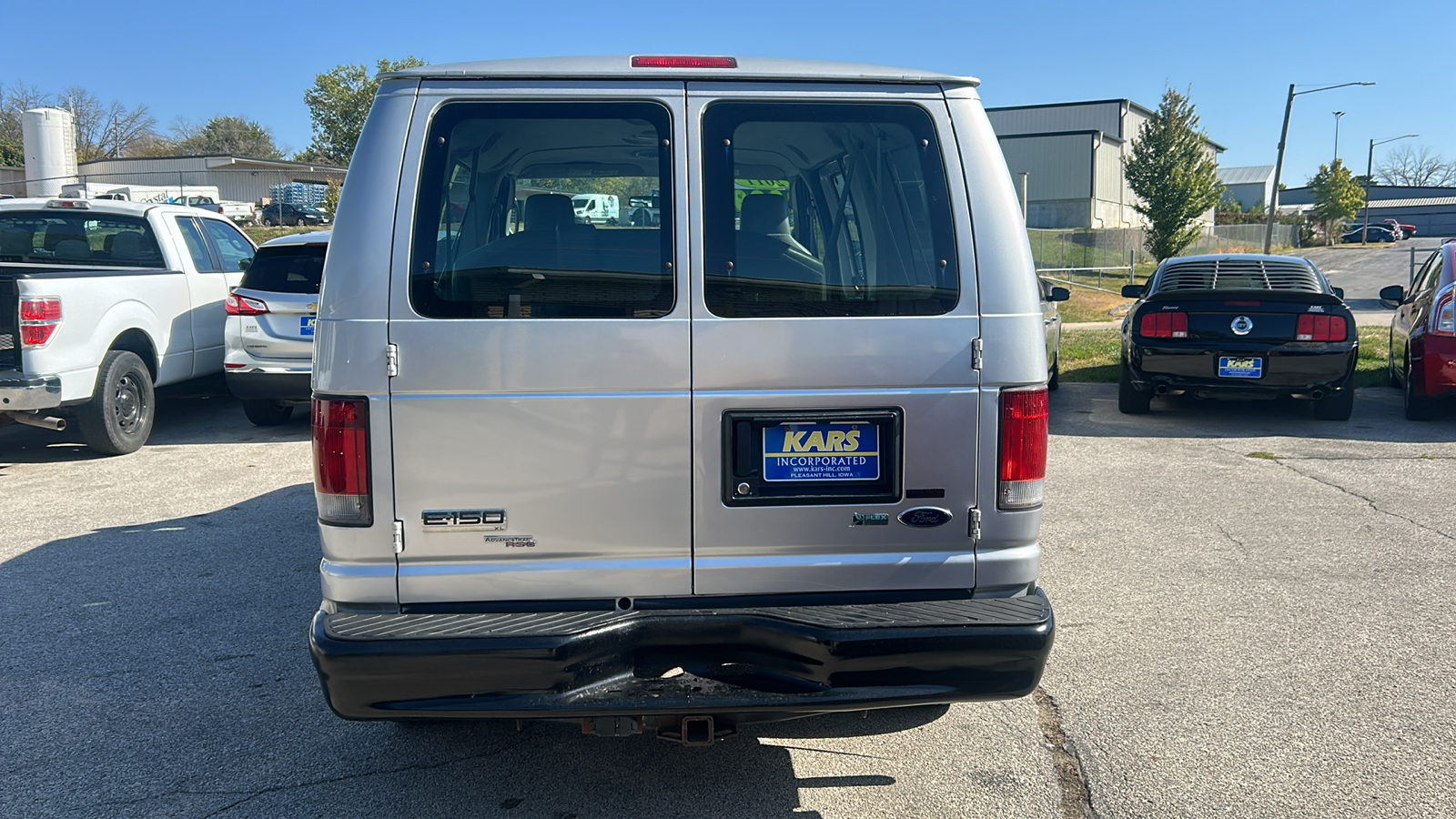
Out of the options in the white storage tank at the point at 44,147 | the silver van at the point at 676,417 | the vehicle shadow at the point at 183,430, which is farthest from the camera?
the white storage tank at the point at 44,147

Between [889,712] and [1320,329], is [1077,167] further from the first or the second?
[889,712]

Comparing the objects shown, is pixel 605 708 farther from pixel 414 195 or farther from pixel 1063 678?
pixel 1063 678

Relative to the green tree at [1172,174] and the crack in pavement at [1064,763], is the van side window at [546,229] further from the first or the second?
the green tree at [1172,174]

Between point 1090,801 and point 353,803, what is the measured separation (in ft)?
7.33

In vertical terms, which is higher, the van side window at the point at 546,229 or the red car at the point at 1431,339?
the van side window at the point at 546,229

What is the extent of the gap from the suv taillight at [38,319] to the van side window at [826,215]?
675cm

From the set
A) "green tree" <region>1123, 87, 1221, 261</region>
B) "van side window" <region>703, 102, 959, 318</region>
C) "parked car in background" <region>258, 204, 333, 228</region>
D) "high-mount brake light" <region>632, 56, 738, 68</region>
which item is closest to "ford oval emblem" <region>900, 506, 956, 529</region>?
"van side window" <region>703, 102, 959, 318</region>

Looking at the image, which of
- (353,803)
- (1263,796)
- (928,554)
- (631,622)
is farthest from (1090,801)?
(353,803)

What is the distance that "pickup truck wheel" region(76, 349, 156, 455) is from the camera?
8391 mm

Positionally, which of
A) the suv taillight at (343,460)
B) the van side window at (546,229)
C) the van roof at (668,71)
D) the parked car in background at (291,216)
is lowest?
the suv taillight at (343,460)

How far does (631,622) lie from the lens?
9.71 ft

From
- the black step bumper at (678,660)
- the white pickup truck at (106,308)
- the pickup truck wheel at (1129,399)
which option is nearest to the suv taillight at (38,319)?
the white pickup truck at (106,308)

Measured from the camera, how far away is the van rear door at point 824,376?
3.04m

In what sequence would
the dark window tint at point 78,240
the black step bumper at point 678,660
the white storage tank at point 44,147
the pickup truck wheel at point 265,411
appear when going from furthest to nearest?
the white storage tank at point 44,147 < the pickup truck wheel at point 265,411 < the dark window tint at point 78,240 < the black step bumper at point 678,660
